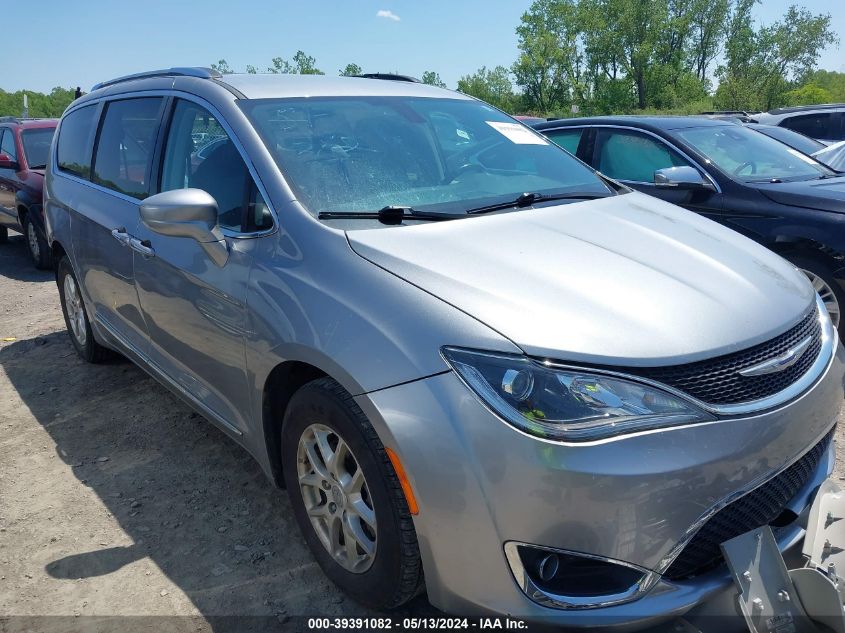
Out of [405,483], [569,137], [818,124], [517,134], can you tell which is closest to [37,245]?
[569,137]

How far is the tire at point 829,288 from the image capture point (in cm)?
435

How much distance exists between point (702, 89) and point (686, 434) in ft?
227

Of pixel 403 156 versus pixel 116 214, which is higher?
pixel 403 156

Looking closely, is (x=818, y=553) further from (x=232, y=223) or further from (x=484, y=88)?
(x=484, y=88)

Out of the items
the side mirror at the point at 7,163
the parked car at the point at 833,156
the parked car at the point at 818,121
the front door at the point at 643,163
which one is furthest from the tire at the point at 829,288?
the side mirror at the point at 7,163

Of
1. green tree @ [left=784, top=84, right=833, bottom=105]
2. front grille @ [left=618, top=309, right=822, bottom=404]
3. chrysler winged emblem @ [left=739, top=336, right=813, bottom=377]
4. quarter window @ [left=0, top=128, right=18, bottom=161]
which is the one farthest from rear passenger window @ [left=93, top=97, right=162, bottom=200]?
green tree @ [left=784, top=84, right=833, bottom=105]

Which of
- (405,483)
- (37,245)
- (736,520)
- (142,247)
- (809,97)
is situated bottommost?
(37,245)

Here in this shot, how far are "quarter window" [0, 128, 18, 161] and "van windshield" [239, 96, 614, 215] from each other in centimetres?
763

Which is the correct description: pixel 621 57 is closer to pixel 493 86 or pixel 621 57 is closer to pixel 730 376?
pixel 493 86

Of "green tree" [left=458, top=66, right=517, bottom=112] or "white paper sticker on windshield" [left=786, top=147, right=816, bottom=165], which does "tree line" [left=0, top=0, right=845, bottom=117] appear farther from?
"white paper sticker on windshield" [left=786, top=147, right=816, bottom=165]

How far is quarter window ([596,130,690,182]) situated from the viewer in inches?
219

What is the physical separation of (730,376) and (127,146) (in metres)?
3.25

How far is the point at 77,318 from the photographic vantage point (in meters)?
4.93

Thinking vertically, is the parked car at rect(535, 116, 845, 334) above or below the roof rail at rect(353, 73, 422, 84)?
below
